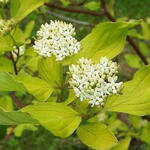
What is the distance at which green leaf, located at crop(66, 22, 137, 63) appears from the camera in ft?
3.50

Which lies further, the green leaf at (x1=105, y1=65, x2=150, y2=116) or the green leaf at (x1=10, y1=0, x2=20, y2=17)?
the green leaf at (x1=10, y1=0, x2=20, y2=17)

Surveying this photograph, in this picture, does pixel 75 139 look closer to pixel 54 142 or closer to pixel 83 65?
pixel 54 142

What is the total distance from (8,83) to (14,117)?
13 centimetres

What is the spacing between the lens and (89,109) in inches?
42.2

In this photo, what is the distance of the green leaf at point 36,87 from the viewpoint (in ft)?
3.40

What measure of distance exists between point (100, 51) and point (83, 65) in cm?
10

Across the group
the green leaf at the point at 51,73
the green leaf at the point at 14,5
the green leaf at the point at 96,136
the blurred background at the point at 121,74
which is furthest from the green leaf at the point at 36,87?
the blurred background at the point at 121,74

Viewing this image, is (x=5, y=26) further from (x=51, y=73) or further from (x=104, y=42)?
(x=104, y=42)

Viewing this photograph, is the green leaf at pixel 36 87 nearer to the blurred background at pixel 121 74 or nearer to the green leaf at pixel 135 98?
the green leaf at pixel 135 98

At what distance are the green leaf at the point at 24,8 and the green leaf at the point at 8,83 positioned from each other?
297 mm

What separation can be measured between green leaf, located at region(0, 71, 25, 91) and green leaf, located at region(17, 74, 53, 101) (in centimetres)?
7

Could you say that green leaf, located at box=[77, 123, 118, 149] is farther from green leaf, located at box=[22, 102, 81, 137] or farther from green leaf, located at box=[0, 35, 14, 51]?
green leaf, located at box=[0, 35, 14, 51]

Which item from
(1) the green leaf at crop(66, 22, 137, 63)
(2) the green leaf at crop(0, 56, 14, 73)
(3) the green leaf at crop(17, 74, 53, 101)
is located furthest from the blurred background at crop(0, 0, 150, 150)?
(1) the green leaf at crop(66, 22, 137, 63)

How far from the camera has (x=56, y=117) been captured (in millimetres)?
962
